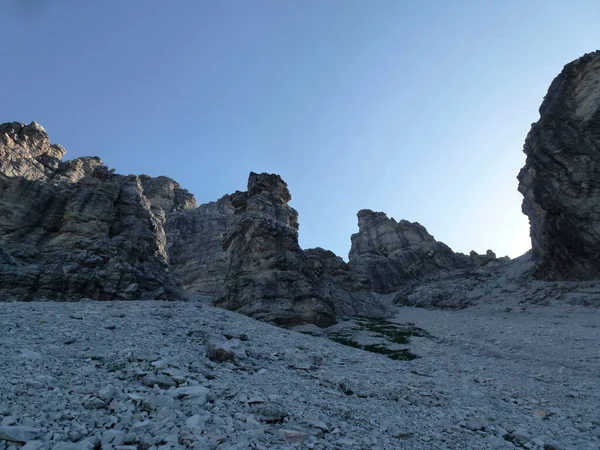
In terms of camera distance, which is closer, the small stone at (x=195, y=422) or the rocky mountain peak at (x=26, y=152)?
the small stone at (x=195, y=422)

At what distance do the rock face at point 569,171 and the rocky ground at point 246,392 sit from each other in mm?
41507

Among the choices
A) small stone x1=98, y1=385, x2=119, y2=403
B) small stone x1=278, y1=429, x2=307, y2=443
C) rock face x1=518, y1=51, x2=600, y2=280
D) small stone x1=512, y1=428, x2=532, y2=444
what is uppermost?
rock face x1=518, y1=51, x2=600, y2=280

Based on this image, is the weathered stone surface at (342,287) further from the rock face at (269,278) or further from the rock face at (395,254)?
the rock face at (395,254)

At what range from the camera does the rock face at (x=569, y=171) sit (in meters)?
53.9

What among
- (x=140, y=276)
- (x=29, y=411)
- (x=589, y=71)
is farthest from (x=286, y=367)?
(x=589, y=71)

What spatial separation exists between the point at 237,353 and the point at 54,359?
6.89 meters

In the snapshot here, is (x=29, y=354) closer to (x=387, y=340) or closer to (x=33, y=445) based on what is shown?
(x=33, y=445)

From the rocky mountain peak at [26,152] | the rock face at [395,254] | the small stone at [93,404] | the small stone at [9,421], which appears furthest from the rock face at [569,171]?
the rocky mountain peak at [26,152]

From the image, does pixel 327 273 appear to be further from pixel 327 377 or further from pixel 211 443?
pixel 211 443

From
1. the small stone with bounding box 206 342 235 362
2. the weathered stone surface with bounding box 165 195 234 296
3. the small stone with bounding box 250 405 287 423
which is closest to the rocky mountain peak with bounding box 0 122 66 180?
the weathered stone surface with bounding box 165 195 234 296

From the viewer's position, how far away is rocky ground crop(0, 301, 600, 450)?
809 cm

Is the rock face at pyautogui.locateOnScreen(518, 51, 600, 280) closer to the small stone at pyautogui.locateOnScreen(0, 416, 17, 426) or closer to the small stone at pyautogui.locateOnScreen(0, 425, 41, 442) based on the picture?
the small stone at pyautogui.locateOnScreen(0, 425, 41, 442)

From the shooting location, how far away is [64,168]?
3076 inches

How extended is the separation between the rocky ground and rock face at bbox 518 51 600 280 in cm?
4151
